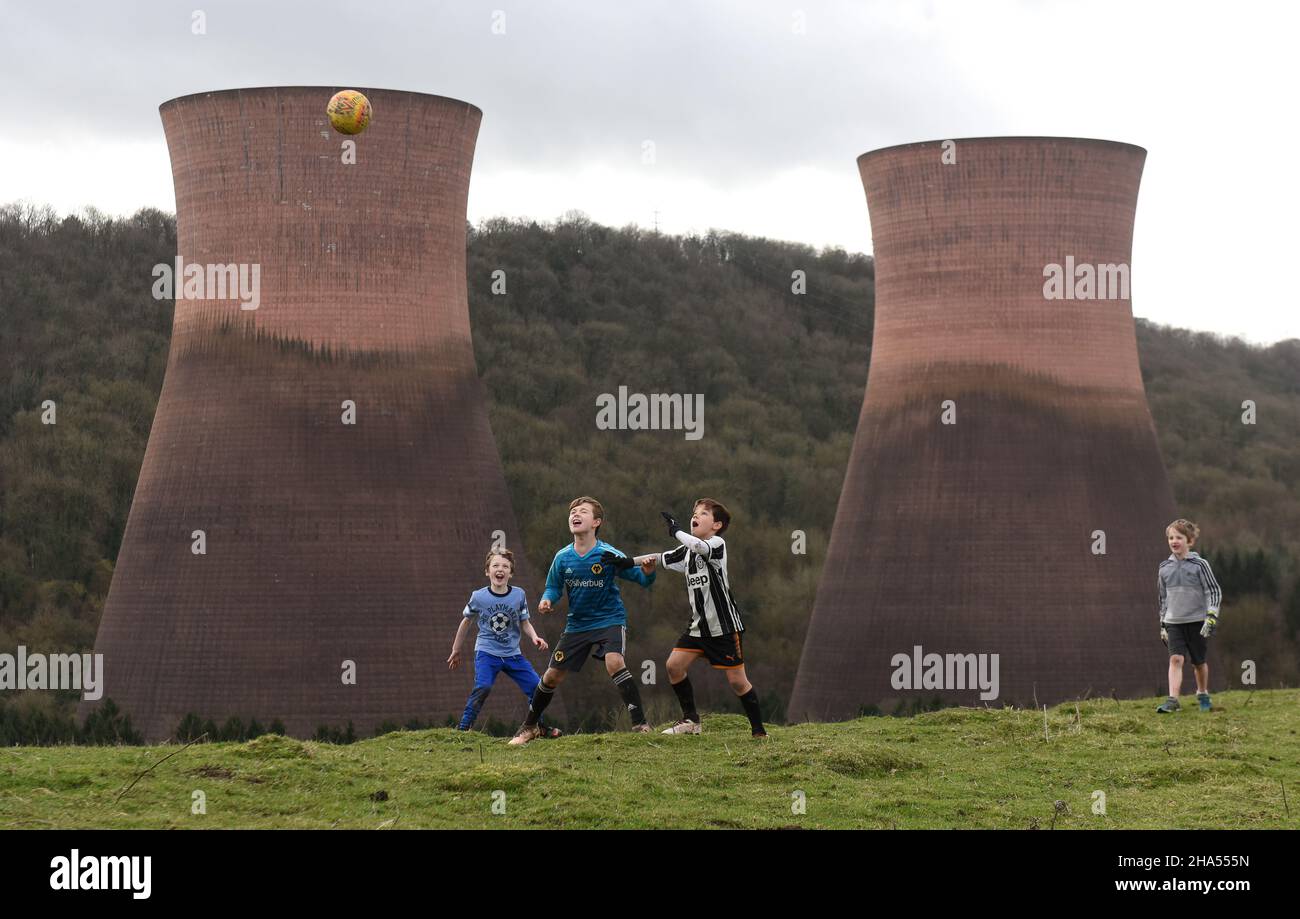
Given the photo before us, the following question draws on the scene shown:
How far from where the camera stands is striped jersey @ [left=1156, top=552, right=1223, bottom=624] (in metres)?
15.6

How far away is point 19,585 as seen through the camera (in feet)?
125

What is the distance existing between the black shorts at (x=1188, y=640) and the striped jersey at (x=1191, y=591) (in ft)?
0.25

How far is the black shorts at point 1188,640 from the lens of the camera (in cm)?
1571

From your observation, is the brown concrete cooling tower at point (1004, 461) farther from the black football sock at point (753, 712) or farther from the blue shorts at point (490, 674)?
the black football sock at point (753, 712)

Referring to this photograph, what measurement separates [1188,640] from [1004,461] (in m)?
12.6

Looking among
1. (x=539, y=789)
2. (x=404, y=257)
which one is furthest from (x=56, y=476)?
(x=539, y=789)

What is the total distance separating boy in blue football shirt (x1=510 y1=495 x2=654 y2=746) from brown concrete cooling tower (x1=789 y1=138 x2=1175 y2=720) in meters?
15.2
